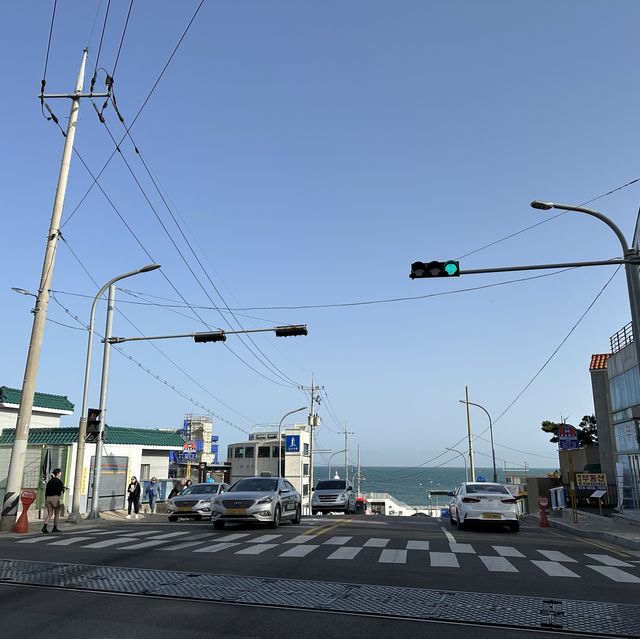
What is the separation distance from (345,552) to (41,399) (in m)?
27.6

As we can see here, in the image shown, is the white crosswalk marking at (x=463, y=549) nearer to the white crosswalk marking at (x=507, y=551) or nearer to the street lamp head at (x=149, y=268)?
the white crosswalk marking at (x=507, y=551)

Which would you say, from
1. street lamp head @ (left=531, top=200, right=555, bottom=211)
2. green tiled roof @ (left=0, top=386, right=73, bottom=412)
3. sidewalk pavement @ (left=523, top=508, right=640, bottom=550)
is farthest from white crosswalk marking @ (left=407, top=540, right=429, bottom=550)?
green tiled roof @ (left=0, top=386, right=73, bottom=412)

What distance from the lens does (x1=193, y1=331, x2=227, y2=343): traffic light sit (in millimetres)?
22609

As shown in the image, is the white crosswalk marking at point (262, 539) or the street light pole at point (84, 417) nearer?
the white crosswalk marking at point (262, 539)

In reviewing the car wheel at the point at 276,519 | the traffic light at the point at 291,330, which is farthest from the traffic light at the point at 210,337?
the car wheel at the point at 276,519

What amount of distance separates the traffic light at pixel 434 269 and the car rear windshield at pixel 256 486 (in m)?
7.91

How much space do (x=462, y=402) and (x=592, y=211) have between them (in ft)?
127

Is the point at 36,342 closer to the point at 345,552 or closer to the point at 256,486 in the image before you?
the point at 256,486

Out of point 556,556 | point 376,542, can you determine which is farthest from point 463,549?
point 376,542

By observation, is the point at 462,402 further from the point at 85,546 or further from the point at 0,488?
the point at 85,546

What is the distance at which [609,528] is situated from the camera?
19375 mm

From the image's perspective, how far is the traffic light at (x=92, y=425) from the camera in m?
22.0

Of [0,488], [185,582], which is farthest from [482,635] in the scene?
[0,488]

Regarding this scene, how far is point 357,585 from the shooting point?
8117 mm
